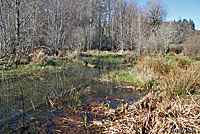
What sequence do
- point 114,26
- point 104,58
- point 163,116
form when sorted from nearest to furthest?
point 163,116 → point 104,58 → point 114,26

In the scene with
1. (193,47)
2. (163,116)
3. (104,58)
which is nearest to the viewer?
(163,116)

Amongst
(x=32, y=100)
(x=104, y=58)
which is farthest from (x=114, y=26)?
(x=32, y=100)

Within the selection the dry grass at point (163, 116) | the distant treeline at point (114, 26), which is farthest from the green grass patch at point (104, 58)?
the dry grass at point (163, 116)

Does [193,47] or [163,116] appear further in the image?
[193,47]

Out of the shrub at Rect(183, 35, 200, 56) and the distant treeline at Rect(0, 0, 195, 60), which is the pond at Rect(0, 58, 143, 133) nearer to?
the distant treeline at Rect(0, 0, 195, 60)

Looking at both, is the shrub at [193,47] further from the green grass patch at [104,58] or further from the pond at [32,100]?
the pond at [32,100]

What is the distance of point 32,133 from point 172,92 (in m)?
3.37

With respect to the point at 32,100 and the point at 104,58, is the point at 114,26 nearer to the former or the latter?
the point at 104,58

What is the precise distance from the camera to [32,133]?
262 cm

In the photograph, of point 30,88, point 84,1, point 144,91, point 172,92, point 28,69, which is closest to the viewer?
point 172,92

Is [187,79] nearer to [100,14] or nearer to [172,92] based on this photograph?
[172,92]

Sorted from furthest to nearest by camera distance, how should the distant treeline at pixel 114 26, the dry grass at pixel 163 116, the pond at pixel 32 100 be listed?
the distant treeline at pixel 114 26, the pond at pixel 32 100, the dry grass at pixel 163 116

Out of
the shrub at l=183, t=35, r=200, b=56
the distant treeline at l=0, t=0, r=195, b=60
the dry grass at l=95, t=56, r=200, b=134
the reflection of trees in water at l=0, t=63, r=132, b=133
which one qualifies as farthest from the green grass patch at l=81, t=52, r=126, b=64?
the dry grass at l=95, t=56, r=200, b=134

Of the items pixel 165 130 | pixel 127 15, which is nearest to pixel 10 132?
pixel 165 130
